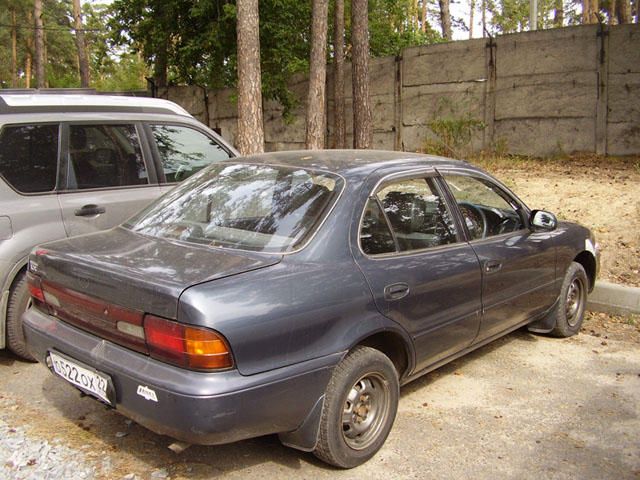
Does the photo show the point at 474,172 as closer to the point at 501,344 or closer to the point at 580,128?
the point at 501,344

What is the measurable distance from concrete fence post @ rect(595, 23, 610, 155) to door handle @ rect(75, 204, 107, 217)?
10.4 meters

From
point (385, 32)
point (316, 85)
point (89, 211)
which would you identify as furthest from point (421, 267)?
point (385, 32)

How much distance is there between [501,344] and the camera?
547cm

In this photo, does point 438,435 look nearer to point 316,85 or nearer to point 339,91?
point 316,85

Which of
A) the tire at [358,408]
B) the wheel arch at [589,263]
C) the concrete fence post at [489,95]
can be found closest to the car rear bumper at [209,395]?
the tire at [358,408]

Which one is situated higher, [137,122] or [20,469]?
[137,122]

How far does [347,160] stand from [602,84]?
33.0 feet

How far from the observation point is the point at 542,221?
194 inches

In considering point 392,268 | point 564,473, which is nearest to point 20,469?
point 392,268

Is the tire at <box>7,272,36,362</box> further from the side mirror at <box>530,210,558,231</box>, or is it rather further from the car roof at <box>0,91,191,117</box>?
the side mirror at <box>530,210,558,231</box>

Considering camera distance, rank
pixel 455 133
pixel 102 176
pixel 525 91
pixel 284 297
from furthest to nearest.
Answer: pixel 455 133 → pixel 525 91 → pixel 102 176 → pixel 284 297

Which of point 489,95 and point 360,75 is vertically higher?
point 360,75

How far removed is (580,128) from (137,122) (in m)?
9.93

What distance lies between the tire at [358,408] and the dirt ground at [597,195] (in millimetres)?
4247
